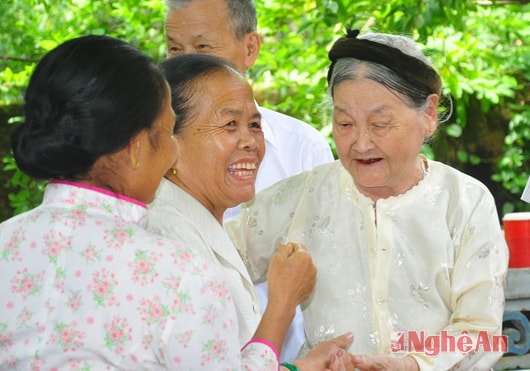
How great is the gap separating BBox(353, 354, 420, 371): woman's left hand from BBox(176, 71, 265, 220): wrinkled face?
22.8 inches

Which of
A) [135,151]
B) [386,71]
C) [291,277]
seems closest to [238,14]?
[386,71]

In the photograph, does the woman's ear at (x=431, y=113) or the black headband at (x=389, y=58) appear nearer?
the black headband at (x=389, y=58)

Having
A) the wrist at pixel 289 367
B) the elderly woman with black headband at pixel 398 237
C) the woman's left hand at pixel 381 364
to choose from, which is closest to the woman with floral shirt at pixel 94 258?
the wrist at pixel 289 367

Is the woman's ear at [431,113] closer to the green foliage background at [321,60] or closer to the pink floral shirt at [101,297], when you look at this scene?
the pink floral shirt at [101,297]

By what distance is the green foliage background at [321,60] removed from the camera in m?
5.55

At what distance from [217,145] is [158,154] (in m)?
0.57

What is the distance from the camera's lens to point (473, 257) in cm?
255

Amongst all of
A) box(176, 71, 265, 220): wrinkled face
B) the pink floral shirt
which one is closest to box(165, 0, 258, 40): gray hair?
box(176, 71, 265, 220): wrinkled face

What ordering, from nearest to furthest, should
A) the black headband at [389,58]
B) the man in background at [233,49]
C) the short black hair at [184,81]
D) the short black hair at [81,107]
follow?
the short black hair at [81,107]
the short black hair at [184,81]
the black headband at [389,58]
the man in background at [233,49]

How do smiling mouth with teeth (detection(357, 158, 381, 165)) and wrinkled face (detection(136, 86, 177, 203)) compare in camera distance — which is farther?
smiling mouth with teeth (detection(357, 158, 381, 165))

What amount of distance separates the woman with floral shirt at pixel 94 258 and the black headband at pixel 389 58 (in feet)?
2.99

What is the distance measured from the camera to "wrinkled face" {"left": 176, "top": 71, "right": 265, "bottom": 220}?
8.10 ft

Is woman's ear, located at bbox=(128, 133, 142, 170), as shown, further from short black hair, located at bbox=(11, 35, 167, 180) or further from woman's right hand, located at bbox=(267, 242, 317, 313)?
woman's right hand, located at bbox=(267, 242, 317, 313)

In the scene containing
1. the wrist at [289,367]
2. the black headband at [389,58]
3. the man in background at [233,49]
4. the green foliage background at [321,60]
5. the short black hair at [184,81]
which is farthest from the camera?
the green foliage background at [321,60]
